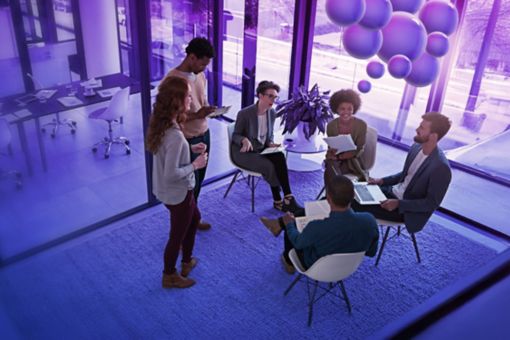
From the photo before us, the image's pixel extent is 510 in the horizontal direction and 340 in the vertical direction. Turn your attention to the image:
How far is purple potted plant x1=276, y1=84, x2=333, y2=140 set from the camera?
500 cm

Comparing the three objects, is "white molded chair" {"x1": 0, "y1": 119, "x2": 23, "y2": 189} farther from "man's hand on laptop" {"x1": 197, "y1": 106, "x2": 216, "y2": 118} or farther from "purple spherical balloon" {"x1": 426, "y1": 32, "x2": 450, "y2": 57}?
"purple spherical balloon" {"x1": 426, "y1": 32, "x2": 450, "y2": 57}

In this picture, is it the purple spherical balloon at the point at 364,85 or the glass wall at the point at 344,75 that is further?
the glass wall at the point at 344,75

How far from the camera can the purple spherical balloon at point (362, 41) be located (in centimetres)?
363

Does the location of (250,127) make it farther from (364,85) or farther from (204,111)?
(364,85)

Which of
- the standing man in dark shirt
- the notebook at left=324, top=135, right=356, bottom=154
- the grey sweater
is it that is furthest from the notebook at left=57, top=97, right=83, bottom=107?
the notebook at left=324, top=135, right=356, bottom=154

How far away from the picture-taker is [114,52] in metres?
4.23

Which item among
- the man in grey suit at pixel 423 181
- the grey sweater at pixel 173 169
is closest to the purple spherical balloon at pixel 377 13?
the man in grey suit at pixel 423 181

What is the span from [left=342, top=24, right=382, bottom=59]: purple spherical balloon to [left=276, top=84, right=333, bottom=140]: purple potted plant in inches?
→ 48.5

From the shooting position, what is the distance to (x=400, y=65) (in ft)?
11.6

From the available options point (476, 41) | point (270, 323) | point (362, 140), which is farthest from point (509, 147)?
point (270, 323)

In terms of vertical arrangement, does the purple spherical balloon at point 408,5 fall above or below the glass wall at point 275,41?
above

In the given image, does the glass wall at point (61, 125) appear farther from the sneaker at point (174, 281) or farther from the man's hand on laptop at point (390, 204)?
the man's hand on laptop at point (390, 204)

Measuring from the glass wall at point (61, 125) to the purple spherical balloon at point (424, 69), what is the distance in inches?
98.7

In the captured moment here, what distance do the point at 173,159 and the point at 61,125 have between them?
5.35 ft
